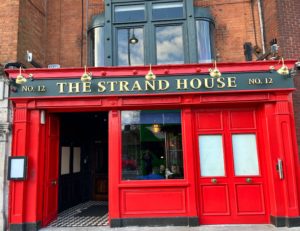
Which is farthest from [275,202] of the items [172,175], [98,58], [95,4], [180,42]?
[95,4]

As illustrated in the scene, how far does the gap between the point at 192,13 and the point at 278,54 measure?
9.05 ft

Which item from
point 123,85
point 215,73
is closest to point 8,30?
point 123,85

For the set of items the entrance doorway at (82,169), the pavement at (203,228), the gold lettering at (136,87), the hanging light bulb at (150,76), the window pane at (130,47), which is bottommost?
the pavement at (203,228)

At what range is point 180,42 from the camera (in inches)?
321

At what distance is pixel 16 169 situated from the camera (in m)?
6.87

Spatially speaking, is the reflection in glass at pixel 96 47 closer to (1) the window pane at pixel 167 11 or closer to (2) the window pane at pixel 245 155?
(1) the window pane at pixel 167 11

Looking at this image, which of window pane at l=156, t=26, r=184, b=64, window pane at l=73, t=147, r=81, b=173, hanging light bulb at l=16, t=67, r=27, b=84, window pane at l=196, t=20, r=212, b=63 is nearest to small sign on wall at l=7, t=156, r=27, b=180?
hanging light bulb at l=16, t=67, r=27, b=84

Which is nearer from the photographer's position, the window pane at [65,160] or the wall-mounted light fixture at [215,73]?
the wall-mounted light fixture at [215,73]

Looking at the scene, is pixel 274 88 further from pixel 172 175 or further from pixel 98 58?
pixel 98 58

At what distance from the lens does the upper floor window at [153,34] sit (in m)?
8.04

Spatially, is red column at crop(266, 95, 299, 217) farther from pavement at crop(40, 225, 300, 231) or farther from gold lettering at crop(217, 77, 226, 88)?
gold lettering at crop(217, 77, 226, 88)

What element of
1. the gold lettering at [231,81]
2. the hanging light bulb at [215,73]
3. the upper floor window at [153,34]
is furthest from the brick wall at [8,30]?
the gold lettering at [231,81]

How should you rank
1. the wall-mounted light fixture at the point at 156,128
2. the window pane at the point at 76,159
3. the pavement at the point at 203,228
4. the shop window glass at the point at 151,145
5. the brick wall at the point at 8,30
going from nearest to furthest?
the pavement at the point at 203,228
the shop window glass at the point at 151,145
the wall-mounted light fixture at the point at 156,128
the brick wall at the point at 8,30
the window pane at the point at 76,159

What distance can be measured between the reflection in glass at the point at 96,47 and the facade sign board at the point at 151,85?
1275 millimetres
